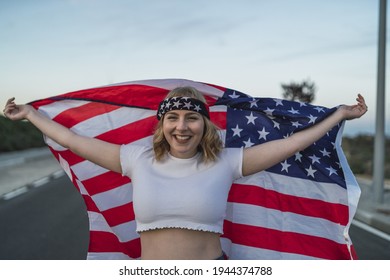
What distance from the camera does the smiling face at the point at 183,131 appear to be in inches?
105

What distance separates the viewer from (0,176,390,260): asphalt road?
22.7 ft

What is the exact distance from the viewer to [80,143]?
2924 millimetres

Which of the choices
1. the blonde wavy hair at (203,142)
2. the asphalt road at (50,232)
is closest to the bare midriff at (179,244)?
the blonde wavy hair at (203,142)

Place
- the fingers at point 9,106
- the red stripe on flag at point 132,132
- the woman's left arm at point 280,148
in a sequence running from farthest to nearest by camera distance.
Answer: the red stripe on flag at point 132,132 < the fingers at point 9,106 < the woman's left arm at point 280,148

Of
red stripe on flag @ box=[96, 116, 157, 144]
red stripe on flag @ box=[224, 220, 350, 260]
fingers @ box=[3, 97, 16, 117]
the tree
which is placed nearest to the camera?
fingers @ box=[3, 97, 16, 117]

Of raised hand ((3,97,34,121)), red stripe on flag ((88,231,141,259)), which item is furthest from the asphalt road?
raised hand ((3,97,34,121))

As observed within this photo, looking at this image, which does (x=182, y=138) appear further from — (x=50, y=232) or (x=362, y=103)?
(x=50, y=232)

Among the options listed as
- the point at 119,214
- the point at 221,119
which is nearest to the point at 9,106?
the point at 119,214

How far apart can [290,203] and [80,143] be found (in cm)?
160

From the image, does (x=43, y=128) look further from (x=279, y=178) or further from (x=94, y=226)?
(x=279, y=178)

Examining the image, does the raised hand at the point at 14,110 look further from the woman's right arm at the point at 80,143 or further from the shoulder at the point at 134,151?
the shoulder at the point at 134,151

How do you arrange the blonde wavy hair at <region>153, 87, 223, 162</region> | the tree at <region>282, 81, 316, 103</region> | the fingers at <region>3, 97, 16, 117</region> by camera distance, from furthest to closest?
the tree at <region>282, 81, 316, 103</region> → the fingers at <region>3, 97, 16, 117</region> → the blonde wavy hair at <region>153, 87, 223, 162</region>

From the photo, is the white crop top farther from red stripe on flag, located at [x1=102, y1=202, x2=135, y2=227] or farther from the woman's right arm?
red stripe on flag, located at [x1=102, y1=202, x2=135, y2=227]
